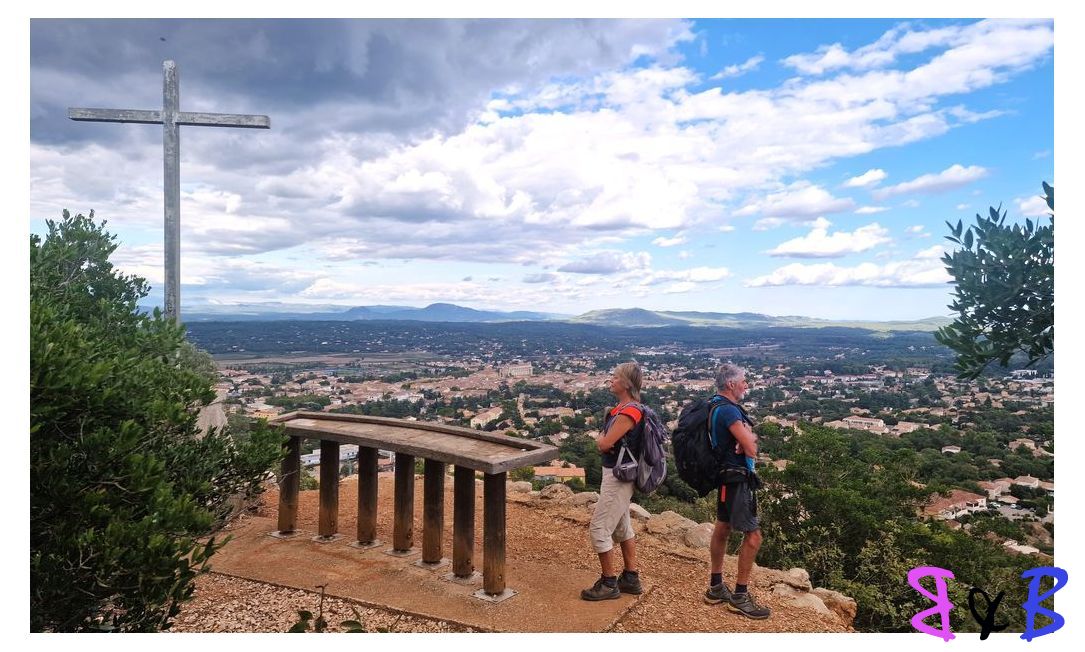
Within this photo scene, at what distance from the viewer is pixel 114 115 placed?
20.8 feet

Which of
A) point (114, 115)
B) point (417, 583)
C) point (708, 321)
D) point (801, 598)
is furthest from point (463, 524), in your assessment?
point (708, 321)

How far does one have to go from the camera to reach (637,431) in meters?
4.48

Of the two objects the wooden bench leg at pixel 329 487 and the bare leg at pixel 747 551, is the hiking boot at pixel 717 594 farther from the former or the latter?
the wooden bench leg at pixel 329 487

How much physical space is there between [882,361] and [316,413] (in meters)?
25.5

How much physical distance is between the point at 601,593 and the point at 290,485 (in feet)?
9.39

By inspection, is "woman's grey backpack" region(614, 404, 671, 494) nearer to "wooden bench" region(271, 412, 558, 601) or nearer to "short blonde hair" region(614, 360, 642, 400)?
"short blonde hair" region(614, 360, 642, 400)

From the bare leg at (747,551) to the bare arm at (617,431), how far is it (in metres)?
0.98

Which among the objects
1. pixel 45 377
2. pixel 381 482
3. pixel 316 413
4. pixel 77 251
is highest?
pixel 77 251

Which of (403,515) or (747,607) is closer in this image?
(747,607)

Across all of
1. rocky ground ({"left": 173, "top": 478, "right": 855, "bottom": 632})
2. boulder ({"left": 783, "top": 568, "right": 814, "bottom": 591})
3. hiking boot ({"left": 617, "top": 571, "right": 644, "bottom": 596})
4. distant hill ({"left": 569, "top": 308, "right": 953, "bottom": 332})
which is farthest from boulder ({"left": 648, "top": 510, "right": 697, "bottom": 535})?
distant hill ({"left": 569, "top": 308, "right": 953, "bottom": 332})

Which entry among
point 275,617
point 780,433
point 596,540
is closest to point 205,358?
point 275,617

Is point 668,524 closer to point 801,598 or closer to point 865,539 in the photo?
point 801,598

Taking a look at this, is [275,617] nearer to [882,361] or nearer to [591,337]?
[882,361]

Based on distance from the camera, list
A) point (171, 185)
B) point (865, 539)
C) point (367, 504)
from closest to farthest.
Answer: point (367, 504), point (171, 185), point (865, 539)
